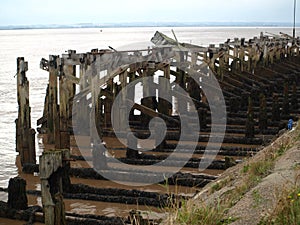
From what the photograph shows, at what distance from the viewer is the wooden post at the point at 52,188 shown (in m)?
7.74

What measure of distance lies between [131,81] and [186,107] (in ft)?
6.24

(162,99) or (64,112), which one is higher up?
(64,112)

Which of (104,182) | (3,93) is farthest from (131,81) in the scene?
(3,93)

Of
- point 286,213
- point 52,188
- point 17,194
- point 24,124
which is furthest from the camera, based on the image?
point 24,124

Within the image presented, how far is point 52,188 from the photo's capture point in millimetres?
7918

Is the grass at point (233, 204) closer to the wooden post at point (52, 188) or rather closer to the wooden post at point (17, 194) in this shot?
the wooden post at point (52, 188)

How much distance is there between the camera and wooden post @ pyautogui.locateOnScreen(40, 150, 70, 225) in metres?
7.74

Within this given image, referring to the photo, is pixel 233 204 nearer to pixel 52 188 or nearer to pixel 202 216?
pixel 202 216

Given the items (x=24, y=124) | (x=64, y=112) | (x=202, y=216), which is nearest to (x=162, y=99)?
(x=64, y=112)

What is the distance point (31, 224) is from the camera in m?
8.88

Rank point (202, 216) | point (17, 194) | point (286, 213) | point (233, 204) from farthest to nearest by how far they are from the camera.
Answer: point (17, 194), point (233, 204), point (202, 216), point (286, 213)

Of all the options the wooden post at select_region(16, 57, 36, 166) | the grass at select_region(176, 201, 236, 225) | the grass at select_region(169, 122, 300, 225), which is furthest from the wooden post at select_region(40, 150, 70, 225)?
the wooden post at select_region(16, 57, 36, 166)

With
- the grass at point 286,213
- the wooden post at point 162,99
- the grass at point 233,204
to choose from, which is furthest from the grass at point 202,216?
the wooden post at point 162,99

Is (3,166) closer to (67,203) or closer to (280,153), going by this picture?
(67,203)
